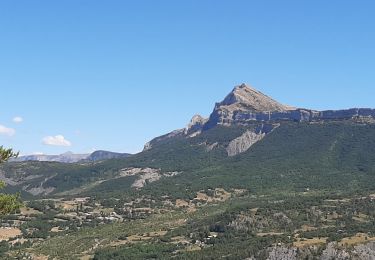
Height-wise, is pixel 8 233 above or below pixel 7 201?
below

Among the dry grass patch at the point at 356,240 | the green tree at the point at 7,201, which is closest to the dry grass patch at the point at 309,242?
the dry grass patch at the point at 356,240

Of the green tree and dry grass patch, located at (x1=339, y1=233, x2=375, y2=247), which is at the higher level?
the green tree

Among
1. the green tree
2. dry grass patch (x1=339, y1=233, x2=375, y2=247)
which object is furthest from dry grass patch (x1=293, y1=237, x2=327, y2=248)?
the green tree

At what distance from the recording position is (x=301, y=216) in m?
181

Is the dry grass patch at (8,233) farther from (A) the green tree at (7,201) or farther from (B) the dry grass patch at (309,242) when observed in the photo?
(A) the green tree at (7,201)

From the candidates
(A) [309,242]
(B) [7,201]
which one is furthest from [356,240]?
(B) [7,201]

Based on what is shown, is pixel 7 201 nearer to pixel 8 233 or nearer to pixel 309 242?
pixel 309 242

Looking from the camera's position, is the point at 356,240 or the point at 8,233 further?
the point at 8,233

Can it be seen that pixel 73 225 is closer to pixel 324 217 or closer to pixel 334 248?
pixel 324 217

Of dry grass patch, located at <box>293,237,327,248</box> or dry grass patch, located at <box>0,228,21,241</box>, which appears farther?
dry grass patch, located at <box>0,228,21,241</box>

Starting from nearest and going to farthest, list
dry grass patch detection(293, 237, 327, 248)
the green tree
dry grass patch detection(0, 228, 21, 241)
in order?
the green tree < dry grass patch detection(293, 237, 327, 248) < dry grass patch detection(0, 228, 21, 241)

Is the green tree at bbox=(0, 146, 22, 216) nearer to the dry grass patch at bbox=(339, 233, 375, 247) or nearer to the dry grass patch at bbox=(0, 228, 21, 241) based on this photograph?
the dry grass patch at bbox=(339, 233, 375, 247)

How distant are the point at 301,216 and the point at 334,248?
184ft

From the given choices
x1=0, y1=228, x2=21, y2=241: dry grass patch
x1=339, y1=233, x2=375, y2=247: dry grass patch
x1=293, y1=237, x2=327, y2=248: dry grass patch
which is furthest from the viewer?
x1=0, y1=228, x2=21, y2=241: dry grass patch
